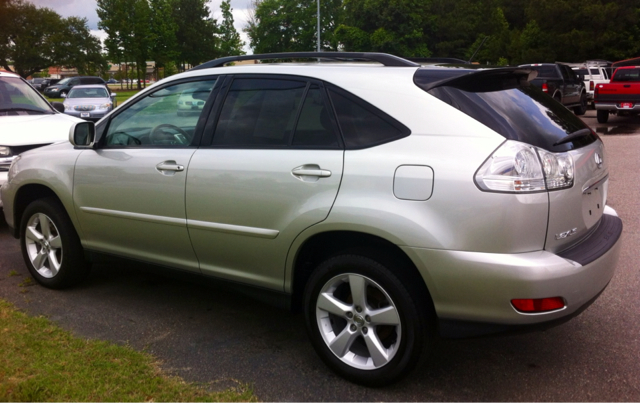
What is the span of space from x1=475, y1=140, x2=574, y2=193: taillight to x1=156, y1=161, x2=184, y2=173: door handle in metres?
1.92

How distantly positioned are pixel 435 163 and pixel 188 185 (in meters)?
1.63

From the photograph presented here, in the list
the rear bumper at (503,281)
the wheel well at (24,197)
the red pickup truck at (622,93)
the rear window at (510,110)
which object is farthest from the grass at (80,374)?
the red pickup truck at (622,93)

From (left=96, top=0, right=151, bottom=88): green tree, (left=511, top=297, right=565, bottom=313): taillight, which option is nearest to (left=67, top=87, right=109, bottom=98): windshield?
(left=511, top=297, right=565, bottom=313): taillight

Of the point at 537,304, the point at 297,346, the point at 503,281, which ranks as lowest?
the point at 297,346

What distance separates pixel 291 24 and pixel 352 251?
68.6 metres

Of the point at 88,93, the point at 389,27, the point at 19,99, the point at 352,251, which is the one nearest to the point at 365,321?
the point at 352,251

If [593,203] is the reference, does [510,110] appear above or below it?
above

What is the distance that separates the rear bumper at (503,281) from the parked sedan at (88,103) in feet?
56.6

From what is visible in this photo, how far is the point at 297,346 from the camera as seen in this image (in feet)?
12.3

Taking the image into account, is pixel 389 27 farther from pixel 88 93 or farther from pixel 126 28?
pixel 88 93

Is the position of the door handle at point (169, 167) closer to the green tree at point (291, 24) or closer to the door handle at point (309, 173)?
the door handle at point (309, 173)

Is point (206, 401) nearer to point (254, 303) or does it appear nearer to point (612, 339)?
point (254, 303)

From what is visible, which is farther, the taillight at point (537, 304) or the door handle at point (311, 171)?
the door handle at point (311, 171)

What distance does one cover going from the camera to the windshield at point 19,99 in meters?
7.96
